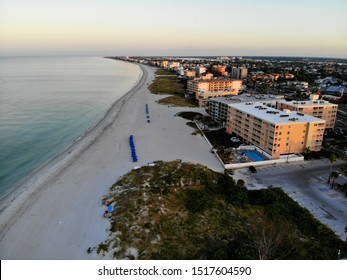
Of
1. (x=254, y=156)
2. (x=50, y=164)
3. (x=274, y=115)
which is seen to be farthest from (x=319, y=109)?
(x=50, y=164)

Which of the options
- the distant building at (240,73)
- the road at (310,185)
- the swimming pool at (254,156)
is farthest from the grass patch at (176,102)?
the distant building at (240,73)

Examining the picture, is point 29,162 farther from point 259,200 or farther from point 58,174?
point 259,200

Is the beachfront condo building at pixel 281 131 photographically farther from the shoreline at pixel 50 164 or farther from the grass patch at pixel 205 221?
the shoreline at pixel 50 164

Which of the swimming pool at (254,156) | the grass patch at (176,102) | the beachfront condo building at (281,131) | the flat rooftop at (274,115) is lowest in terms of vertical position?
the swimming pool at (254,156)

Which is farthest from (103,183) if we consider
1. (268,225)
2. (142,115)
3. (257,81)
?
(257,81)

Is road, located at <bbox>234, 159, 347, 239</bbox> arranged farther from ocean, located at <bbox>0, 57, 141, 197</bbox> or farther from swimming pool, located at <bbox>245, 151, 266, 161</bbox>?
ocean, located at <bbox>0, 57, 141, 197</bbox>

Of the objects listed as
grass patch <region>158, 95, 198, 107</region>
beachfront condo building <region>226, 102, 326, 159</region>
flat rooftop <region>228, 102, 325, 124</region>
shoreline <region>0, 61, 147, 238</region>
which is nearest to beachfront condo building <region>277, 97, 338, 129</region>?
flat rooftop <region>228, 102, 325, 124</region>
